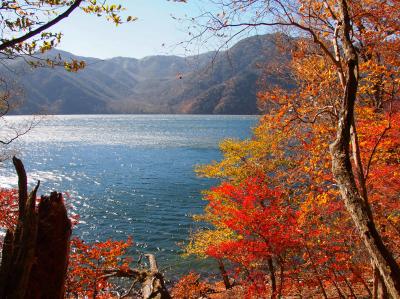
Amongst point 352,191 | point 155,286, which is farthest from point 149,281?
point 352,191

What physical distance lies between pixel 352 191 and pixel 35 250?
14.0 ft

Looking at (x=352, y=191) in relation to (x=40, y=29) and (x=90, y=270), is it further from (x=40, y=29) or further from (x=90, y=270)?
(x=90, y=270)

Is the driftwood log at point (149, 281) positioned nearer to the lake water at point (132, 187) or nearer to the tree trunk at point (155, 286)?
the tree trunk at point (155, 286)

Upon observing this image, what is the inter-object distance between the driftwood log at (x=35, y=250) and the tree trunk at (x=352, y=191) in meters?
3.88

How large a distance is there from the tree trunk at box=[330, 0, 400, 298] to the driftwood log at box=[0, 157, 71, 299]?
388 cm

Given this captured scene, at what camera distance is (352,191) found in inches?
143

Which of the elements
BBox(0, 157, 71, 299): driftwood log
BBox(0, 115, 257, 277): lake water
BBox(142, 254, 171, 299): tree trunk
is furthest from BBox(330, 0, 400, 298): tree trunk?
BBox(0, 115, 257, 277): lake water

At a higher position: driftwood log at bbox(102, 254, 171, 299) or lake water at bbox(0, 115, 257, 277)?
driftwood log at bbox(102, 254, 171, 299)

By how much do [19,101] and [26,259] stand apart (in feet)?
20.6

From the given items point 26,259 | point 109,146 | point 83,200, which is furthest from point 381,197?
point 109,146

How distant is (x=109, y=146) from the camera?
83.9 meters

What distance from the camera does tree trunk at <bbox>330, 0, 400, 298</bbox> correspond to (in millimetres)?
3453

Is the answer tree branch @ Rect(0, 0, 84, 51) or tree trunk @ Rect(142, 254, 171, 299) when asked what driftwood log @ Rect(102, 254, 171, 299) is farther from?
tree branch @ Rect(0, 0, 84, 51)

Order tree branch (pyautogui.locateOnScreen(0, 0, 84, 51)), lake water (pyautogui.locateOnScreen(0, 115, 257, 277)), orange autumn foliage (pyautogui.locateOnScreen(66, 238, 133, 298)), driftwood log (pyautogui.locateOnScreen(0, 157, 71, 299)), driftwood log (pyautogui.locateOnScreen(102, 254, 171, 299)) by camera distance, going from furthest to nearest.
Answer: lake water (pyautogui.locateOnScreen(0, 115, 257, 277)), driftwood log (pyautogui.locateOnScreen(102, 254, 171, 299)), orange autumn foliage (pyautogui.locateOnScreen(66, 238, 133, 298)), driftwood log (pyautogui.locateOnScreen(0, 157, 71, 299)), tree branch (pyautogui.locateOnScreen(0, 0, 84, 51))
